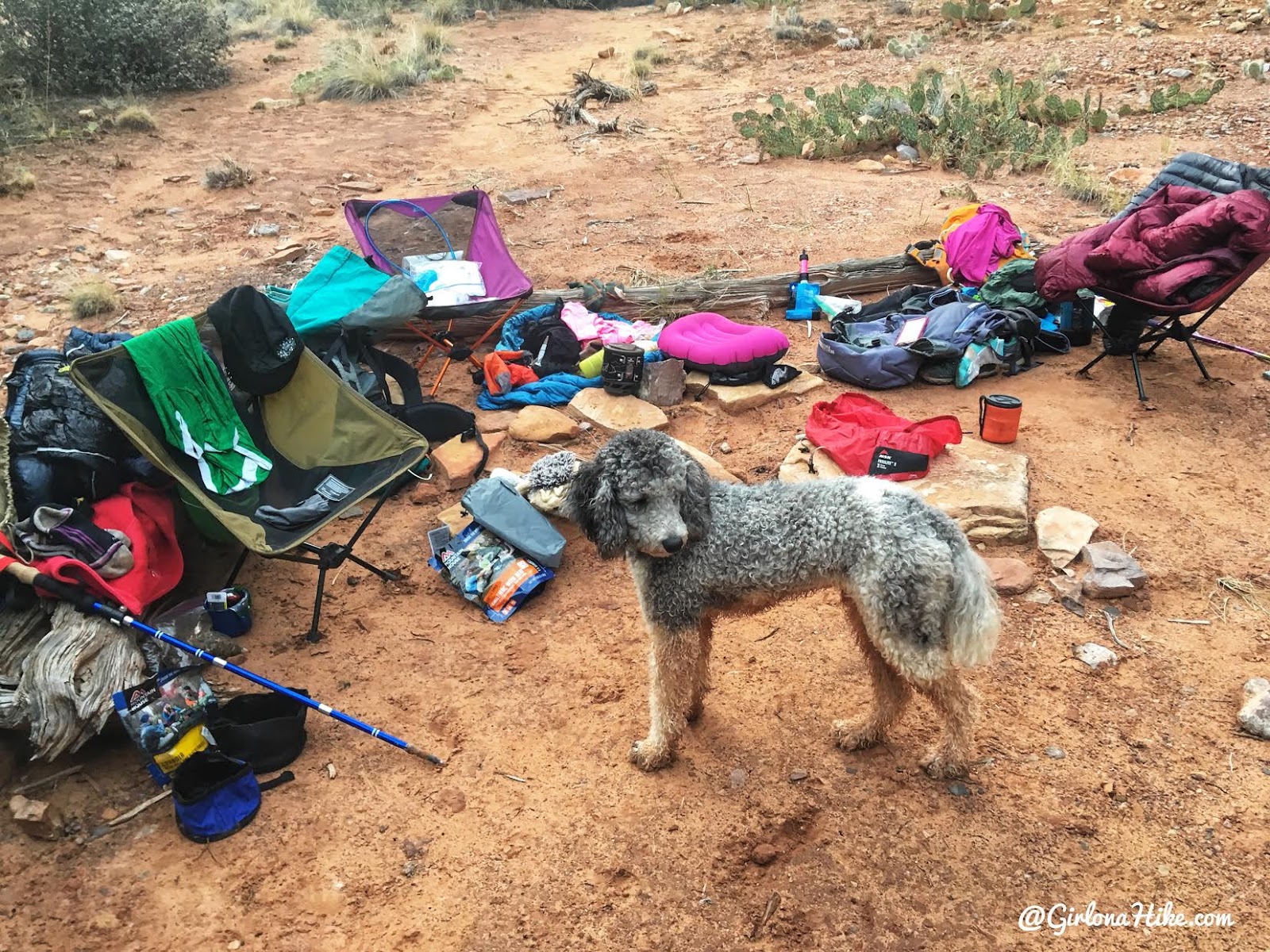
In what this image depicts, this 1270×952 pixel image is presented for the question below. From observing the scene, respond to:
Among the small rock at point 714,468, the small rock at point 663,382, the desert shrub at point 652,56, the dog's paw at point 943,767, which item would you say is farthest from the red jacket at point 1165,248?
the desert shrub at point 652,56

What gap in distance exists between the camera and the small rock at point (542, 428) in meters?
5.66

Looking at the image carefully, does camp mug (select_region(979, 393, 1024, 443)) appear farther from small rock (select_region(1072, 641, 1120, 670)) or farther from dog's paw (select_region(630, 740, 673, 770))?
dog's paw (select_region(630, 740, 673, 770))

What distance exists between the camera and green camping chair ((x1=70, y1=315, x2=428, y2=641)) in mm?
4043

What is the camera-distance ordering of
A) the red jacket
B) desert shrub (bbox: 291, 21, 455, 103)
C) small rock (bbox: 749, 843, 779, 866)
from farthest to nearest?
desert shrub (bbox: 291, 21, 455, 103) < the red jacket < small rock (bbox: 749, 843, 779, 866)

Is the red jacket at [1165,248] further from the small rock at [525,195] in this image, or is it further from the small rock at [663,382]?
the small rock at [525,195]

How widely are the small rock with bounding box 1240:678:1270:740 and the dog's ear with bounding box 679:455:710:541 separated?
2291mm

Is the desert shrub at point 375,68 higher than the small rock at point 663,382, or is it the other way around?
the desert shrub at point 375,68

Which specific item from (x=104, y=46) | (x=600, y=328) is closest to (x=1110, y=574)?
(x=600, y=328)

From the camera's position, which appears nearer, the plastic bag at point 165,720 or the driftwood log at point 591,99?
the plastic bag at point 165,720

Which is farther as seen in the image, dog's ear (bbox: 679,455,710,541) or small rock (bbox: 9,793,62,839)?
small rock (bbox: 9,793,62,839)

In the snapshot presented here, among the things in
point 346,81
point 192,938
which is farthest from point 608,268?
point 346,81

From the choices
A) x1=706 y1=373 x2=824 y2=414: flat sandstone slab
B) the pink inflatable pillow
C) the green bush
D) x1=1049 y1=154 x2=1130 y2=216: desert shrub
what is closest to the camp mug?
x1=706 y1=373 x2=824 y2=414: flat sandstone slab

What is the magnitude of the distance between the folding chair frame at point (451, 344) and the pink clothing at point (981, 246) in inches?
142

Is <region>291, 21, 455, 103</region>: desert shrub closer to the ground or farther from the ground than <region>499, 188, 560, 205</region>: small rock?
farther from the ground
